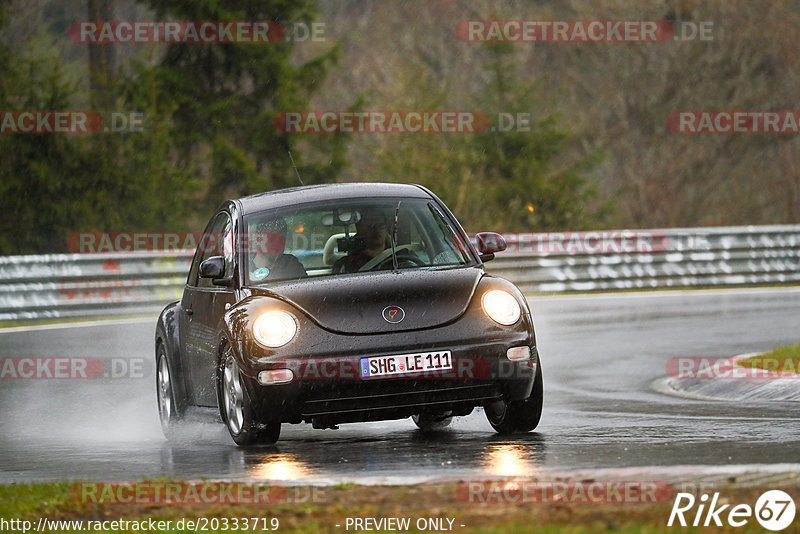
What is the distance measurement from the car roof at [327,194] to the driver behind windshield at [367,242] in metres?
0.22

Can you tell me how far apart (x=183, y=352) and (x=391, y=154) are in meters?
23.0

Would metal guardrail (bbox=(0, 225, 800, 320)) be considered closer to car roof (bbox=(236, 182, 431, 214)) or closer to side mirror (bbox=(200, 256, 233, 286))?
car roof (bbox=(236, 182, 431, 214))

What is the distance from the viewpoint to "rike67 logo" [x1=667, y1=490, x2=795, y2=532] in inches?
258

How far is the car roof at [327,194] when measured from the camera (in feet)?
35.4

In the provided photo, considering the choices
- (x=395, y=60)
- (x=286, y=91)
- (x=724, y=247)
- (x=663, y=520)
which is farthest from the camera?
(x=395, y=60)

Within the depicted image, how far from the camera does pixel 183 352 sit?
11.5 m

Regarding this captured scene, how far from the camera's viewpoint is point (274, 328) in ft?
31.3

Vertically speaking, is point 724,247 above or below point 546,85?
below

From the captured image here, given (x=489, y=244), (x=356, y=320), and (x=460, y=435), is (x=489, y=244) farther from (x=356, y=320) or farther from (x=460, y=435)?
(x=356, y=320)

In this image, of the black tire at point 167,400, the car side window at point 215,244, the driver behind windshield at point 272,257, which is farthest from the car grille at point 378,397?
the black tire at point 167,400

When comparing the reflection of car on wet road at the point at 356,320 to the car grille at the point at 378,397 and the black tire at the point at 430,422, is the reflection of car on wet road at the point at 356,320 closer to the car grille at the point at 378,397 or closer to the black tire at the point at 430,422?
the car grille at the point at 378,397

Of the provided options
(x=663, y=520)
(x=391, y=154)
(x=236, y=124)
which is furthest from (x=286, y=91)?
(x=663, y=520)

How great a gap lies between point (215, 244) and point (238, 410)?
185cm

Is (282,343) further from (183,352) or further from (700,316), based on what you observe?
(700,316)
